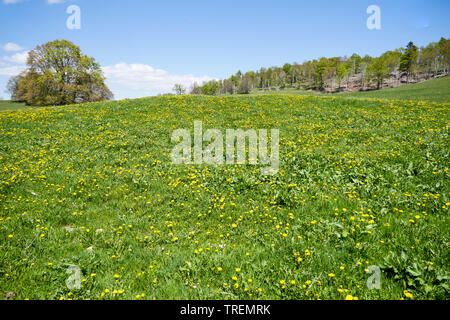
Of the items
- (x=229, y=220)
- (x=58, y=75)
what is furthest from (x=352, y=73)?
(x=229, y=220)

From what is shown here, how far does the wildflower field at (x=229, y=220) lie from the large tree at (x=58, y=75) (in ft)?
118

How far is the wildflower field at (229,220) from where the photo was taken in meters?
3.72

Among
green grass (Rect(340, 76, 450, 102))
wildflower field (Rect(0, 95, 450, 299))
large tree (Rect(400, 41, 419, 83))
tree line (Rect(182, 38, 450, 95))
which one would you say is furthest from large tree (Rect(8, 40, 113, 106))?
large tree (Rect(400, 41, 419, 83))

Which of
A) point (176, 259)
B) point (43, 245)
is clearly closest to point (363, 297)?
point (176, 259)

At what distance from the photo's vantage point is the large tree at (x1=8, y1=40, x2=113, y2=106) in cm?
3981

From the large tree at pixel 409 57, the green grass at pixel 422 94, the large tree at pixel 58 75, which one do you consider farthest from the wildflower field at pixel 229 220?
the large tree at pixel 409 57

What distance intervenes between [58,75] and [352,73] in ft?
451

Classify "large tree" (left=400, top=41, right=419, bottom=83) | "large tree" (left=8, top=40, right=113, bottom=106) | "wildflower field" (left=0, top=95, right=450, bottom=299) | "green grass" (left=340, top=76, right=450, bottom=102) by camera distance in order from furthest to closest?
"large tree" (left=400, top=41, right=419, bottom=83) < "large tree" (left=8, top=40, right=113, bottom=106) < "green grass" (left=340, top=76, right=450, bottom=102) < "wildflower field" (left=0, top=95, right=450, bottom=299)

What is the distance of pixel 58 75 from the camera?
4028 centimetres

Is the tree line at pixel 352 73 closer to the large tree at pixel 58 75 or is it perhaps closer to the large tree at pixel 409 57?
the large tree at pixel 409 57

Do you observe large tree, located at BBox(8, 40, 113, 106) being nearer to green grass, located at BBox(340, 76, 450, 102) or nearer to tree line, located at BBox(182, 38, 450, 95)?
green grass, located at BBox(340, 76, 450, 102)

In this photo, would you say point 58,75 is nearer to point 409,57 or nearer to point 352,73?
point 409,57

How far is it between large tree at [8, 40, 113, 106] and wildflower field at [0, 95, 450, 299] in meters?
35.9

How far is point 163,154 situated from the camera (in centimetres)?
1080
